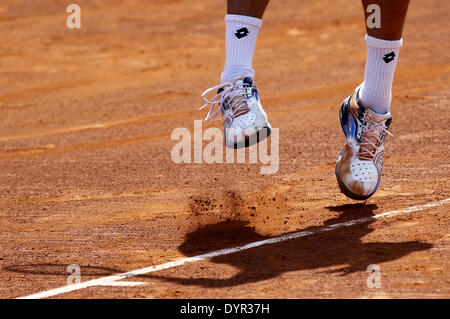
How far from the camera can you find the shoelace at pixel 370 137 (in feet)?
12.9

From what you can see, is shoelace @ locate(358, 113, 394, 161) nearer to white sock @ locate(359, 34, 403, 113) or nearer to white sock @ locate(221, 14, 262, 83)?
white sock @ locate(359, 34, 403, 113)

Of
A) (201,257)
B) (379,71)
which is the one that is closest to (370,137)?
(379,71)

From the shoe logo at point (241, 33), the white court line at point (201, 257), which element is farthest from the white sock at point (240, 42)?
the white court line at point (201, 257)

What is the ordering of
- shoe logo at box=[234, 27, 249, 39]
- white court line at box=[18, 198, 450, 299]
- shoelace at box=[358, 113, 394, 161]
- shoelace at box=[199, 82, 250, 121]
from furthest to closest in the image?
1. shoelace at box=[358, 113, 394, 161]
2. shoe logo at box=[234, 27, 249, 39]
3. shoelace at box=[199, 82, 250, 121]
4. white court line at box=[18, 198, 450, 299]

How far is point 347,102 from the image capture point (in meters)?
4.14

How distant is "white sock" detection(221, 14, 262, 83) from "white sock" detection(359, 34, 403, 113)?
0.58 metres

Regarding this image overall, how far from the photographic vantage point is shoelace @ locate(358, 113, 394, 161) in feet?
12.9

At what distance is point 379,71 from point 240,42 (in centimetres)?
70

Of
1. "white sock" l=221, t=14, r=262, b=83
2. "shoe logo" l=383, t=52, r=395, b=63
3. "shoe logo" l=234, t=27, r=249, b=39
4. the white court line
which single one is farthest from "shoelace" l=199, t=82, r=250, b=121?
"shoe logo" l=383, t=52, r=395, b=63

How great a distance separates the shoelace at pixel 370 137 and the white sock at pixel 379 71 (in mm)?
71

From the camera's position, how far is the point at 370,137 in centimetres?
396

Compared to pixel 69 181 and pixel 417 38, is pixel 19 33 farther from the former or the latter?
pixel 69 181
